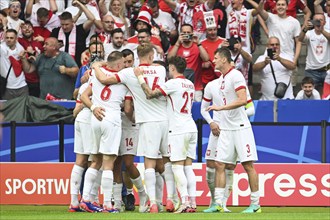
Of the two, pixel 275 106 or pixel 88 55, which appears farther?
pixel 275 106

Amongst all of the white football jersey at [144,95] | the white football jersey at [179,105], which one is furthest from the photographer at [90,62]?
the white football jersey at [179,105]

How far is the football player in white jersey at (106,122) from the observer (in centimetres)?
1633

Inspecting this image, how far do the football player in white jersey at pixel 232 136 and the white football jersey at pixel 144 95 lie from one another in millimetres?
787

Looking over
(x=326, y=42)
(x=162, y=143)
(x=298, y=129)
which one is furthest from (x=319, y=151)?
(x=162, y=143)

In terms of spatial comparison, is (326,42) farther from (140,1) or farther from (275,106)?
(140,1)

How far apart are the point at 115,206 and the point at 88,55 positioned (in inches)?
139

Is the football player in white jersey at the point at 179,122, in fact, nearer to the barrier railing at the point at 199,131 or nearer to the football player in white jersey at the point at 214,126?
the football player in white jersey at the point at 214,126

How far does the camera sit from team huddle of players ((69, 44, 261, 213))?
16.4 m

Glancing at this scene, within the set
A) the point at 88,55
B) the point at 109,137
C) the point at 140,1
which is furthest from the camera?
the point at 140,1

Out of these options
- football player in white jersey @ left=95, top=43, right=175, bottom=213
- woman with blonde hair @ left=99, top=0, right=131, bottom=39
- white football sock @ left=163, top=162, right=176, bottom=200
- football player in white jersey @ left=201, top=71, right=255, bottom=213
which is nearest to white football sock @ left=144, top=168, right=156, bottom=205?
football player in white jersey @ left=95, top=43, right=175, bottom=213

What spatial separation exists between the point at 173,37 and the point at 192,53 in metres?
1.23

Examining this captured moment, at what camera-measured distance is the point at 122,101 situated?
16.7 meters

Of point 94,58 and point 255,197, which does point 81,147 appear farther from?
point 255,197

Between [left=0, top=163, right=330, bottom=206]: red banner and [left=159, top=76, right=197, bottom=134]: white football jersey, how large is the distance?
11.9 ft
